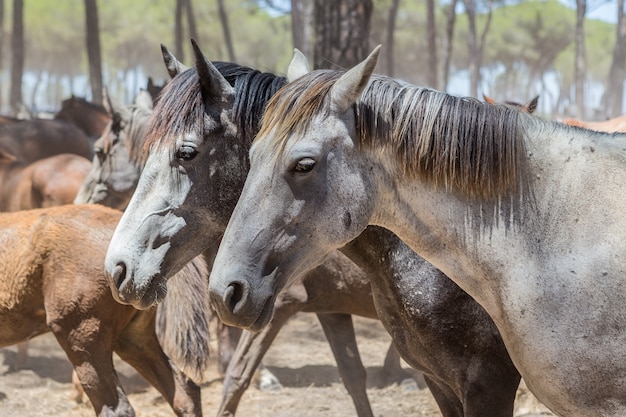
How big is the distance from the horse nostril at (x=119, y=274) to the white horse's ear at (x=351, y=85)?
42.4 inches

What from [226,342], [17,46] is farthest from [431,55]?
[226,342]

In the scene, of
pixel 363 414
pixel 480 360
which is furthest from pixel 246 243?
pixel 363 414

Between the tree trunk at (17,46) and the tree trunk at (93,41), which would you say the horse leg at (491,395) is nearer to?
the tree trunk at (93,41)

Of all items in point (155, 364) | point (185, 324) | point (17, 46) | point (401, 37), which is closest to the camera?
point (185, 324)

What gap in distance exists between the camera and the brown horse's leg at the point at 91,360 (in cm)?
388

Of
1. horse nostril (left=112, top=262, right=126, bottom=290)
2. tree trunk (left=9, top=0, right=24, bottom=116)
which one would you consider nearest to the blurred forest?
tree trunk (left=9, top=0, right=24, bottom=116)

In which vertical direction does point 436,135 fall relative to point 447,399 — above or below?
above

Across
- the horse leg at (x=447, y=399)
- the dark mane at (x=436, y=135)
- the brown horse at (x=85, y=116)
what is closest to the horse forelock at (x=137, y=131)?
the horse leg at (x=447, y=399)

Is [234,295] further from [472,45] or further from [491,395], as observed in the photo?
[472,45]

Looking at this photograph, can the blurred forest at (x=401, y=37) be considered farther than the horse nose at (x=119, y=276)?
Yes

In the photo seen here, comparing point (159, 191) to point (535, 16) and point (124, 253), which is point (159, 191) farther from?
point (535, 16)

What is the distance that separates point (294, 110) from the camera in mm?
2271

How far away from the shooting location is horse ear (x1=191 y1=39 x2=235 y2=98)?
291cm

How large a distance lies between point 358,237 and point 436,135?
33.8 inches
